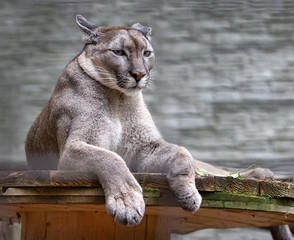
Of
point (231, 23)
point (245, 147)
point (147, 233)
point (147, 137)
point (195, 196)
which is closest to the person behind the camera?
point (195, 196)

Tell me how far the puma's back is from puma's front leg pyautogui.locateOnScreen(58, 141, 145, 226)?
34 centimetres

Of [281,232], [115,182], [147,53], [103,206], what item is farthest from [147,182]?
[281,232]

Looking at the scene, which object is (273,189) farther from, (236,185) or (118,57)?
(118,57)

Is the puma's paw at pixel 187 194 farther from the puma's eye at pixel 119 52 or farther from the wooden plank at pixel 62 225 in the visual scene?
the puma's eye at pixel 119 52

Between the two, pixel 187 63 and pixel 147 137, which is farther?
pixel 187 63

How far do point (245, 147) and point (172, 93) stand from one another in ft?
2.98

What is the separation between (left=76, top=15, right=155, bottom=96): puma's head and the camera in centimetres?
364

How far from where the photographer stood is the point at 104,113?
12.1 feet

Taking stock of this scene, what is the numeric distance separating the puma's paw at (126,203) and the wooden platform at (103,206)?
0.10m

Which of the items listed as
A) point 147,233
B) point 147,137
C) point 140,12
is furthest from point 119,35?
point 140,12

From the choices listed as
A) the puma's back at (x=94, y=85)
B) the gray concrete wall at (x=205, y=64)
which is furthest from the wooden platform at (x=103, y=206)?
the gray concrete wall at (x=205, y=64)

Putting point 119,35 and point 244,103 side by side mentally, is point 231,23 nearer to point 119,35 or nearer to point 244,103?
point 244,103

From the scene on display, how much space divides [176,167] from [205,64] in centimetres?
278

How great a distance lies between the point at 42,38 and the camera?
5531mm
